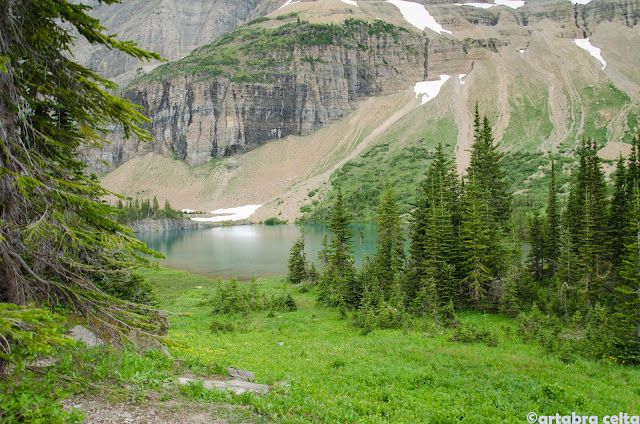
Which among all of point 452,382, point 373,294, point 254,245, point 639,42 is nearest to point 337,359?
point 452,382

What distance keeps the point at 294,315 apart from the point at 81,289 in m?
22.2

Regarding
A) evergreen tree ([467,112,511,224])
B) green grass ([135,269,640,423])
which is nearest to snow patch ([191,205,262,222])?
evergreen tree ([467,112,511,224])

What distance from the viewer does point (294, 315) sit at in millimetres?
27234

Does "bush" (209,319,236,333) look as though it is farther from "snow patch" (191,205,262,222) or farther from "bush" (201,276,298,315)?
"snow patch" (191,205,262,222)

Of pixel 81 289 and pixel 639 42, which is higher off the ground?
pixel 639 42

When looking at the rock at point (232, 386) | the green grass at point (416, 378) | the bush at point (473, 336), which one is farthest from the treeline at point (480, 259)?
the rock at point (232, 386)

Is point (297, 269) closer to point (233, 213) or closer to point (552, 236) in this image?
point (552, 236)

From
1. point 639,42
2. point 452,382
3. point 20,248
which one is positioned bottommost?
point 452,382

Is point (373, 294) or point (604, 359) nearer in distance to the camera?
point (604, 359)

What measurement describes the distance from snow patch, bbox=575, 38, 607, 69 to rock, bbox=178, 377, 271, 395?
220 meters

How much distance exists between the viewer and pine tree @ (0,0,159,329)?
5363mm

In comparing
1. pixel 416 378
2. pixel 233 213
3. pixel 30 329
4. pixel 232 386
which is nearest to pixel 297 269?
pixel 416 378

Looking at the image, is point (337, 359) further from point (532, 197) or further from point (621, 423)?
point (532, 197)

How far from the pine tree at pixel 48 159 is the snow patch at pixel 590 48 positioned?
22189 cm
